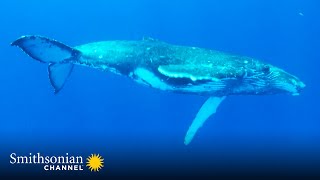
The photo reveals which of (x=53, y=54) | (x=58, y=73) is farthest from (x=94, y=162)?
(x=53, y=54)

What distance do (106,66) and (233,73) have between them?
3.04 metres

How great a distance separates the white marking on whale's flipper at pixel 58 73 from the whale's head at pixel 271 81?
14.5ft

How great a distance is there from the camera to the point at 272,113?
3862 centimetres

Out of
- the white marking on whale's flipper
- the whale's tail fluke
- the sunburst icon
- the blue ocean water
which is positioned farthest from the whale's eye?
the blue ocean water

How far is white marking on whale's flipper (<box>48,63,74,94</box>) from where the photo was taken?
9.63 m

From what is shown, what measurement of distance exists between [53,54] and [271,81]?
478 cm

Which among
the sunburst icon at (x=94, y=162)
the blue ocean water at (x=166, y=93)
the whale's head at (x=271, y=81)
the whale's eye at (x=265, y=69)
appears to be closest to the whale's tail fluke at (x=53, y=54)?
the sunburst icon at (x=94, y=162)

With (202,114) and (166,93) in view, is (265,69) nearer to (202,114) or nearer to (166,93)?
(202,114)

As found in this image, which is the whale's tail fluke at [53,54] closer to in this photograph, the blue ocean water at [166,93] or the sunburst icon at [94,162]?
the sunburst icon at [94,162]

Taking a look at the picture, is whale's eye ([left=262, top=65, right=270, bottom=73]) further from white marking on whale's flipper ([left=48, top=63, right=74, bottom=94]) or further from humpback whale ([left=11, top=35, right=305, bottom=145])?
white marking on whale's flipper ([left=48, top=63, right=74, bottom=94])

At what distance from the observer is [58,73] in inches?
387

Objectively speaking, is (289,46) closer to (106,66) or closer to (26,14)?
(26,14)

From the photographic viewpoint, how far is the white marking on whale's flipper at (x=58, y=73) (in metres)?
9.63

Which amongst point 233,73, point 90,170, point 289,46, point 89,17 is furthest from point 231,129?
point 233,73
